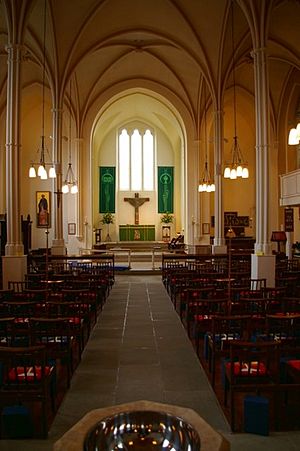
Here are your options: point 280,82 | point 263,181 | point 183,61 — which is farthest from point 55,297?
point 280,82

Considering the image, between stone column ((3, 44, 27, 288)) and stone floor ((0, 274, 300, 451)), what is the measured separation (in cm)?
314

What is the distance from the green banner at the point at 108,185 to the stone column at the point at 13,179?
19.8 metres

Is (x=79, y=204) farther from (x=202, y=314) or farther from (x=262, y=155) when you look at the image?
(x=202, y=314)

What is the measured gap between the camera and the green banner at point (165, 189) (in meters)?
33.1

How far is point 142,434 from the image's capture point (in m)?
2.65

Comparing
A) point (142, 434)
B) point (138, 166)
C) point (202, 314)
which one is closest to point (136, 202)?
point (138, 166)

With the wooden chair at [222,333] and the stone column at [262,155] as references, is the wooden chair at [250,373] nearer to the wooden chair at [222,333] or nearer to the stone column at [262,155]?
the wooden chair at [222,333]

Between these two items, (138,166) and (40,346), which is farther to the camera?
(138,166)

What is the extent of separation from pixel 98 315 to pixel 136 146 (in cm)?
2371

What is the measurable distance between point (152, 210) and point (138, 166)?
3.47 metres

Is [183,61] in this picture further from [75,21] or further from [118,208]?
[118,208]

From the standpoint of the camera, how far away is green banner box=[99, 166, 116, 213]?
32875mm

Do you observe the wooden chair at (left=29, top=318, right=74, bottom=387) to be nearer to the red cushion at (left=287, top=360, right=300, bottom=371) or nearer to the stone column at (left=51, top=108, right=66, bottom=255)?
the red cushion at (left=287, top=360, right=300, bottom=371)

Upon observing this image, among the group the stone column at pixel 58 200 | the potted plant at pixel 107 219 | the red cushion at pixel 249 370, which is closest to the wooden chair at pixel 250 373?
the red cushion at pixel 249 370
